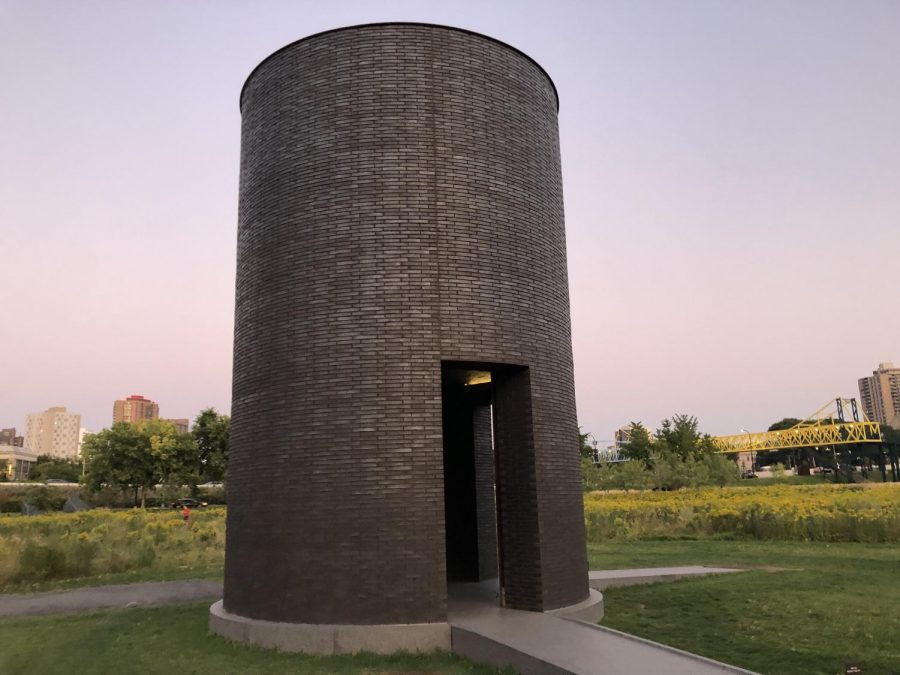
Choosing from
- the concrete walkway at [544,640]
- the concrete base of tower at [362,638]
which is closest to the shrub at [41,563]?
the concrete walkway at [544,640]

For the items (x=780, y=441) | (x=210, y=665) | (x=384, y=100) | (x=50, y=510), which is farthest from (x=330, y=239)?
(x=780, y=441)

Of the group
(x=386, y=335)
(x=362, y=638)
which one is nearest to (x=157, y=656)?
(x=362, y=638)

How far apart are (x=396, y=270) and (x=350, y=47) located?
149 inches

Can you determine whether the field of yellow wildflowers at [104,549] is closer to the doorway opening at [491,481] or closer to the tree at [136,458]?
the doorway opening at [491,481]

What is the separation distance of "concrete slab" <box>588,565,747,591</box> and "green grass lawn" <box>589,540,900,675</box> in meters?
0.28

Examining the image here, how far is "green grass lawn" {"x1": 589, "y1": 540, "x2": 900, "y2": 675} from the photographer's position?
791 centimetres

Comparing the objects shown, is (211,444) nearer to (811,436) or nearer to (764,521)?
(764,521)

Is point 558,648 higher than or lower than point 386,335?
lower

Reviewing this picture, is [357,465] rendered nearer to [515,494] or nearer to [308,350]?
[308,350]

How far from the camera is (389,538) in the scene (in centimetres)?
893

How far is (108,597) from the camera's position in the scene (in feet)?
47.4

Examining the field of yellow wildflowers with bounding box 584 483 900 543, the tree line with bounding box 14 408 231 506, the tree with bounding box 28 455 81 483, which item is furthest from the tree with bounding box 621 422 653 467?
the tree with bounding box 28 455 81 483

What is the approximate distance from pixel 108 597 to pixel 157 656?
271 inches

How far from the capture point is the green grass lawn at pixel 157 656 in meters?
7.97
